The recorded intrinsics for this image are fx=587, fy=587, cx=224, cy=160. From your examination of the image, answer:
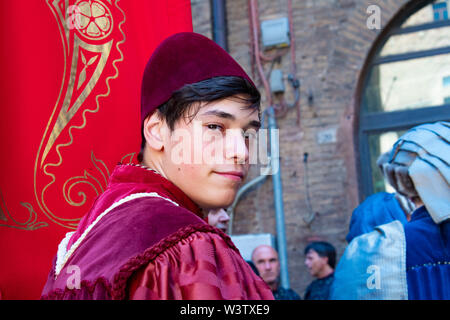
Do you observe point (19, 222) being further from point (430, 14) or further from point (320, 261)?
point (430, 14)

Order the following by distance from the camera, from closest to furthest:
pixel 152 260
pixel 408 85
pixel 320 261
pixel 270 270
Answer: pixel 152 260 → pixel 270 270 → pixel 320 261 → pixel 408 85

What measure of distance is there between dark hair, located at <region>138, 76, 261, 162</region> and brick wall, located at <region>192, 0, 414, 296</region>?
15.6 feet

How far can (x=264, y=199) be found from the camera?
6.38 meters

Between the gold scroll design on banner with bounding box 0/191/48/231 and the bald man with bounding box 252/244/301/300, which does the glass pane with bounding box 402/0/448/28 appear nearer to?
the bald man with bounding box 252/244/301/300

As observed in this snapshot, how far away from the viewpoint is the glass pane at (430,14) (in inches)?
249

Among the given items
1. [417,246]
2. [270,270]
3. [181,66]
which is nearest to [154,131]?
[181,66]

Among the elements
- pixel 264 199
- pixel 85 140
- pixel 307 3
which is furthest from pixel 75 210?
pixel 307 3

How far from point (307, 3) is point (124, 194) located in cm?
547

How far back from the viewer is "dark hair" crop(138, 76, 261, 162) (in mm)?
1473

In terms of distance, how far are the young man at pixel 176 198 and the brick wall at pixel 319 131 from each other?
471cm

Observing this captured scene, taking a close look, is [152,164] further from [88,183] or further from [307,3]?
[307,3]

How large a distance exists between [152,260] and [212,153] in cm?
36

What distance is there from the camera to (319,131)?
20.6ft

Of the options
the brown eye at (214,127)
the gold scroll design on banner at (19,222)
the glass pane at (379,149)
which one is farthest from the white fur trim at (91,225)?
the glass pane at (379,149)
